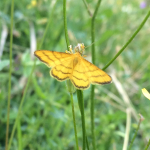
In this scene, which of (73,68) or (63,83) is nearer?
(73,68)

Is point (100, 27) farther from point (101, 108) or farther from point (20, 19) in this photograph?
point (101, 108)

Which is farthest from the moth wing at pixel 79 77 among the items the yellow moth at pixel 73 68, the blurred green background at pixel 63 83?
the blurred green background at pixel 63 83

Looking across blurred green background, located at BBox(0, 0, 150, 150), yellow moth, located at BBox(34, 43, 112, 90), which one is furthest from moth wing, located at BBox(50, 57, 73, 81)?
blurred green background, located at BBox(0, 0, 150, 150)

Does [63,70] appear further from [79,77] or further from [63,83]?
[63,83]

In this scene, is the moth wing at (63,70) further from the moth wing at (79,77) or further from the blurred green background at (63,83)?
the blurred green background at (63,83)

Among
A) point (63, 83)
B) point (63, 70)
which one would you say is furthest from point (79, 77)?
point (63, 83)

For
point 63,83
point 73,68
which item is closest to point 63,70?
point 73,68
